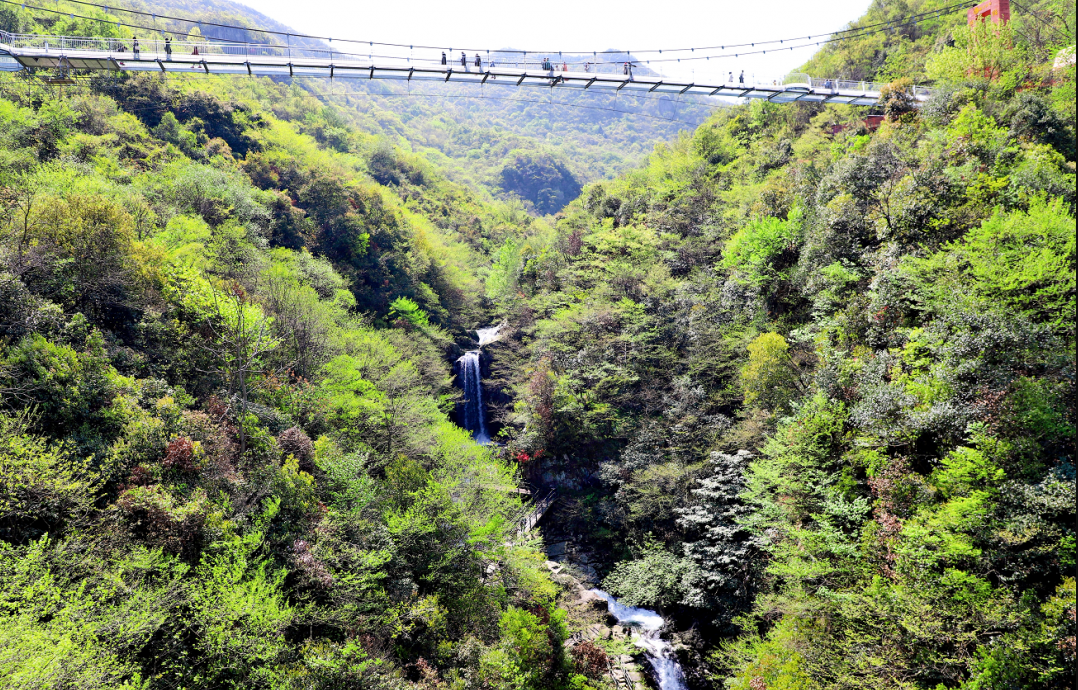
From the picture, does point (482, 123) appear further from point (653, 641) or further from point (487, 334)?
point (653, 641)

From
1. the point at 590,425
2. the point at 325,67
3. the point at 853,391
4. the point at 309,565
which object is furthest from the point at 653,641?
the point at 325,67

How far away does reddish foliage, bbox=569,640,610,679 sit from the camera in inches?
898

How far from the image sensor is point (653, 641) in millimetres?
25438

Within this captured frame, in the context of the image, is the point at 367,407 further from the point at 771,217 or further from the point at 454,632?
the point at 771,217

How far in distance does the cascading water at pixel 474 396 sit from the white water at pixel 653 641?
1926cm

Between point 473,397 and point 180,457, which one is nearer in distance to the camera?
point 180,457

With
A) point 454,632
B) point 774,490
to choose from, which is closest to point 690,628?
point 774,490

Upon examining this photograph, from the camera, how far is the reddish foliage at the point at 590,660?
22812 millimetres

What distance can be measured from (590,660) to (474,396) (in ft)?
87.7

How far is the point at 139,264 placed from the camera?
21.7 metres

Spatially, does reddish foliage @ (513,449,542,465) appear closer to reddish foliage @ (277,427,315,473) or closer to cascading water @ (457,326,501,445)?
cascading water @ (457,326,501,445)

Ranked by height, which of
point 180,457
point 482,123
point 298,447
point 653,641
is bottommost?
point 653,641

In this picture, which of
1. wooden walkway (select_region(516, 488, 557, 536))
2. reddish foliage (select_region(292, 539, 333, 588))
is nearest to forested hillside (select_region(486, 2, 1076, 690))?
wooden walkway (select_region(516, 488, 557, 536))

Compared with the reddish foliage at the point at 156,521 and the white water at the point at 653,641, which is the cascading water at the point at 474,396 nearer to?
the white water at the point at 653,641
